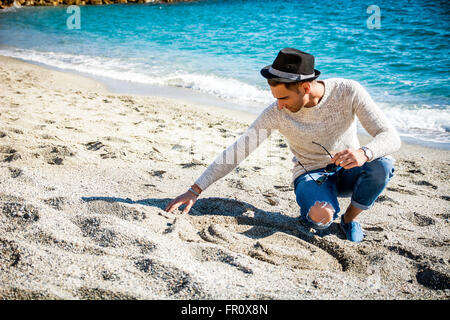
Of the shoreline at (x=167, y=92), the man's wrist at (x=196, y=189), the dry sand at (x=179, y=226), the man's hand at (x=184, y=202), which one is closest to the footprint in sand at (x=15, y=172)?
the dry sand at (x=179, y=226)

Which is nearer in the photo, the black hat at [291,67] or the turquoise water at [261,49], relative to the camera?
the black hat at [291,67]

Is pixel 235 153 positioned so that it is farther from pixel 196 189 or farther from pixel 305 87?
pixel 305 87

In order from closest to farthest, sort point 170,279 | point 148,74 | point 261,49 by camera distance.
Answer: point 170,279 < point 148,74 < point 261,49

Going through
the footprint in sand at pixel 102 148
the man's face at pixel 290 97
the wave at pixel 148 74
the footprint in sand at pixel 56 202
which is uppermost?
the man's face at pixel 290 97

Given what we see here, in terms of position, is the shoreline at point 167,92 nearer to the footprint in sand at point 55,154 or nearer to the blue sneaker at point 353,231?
the blue sneaker at point 353,231

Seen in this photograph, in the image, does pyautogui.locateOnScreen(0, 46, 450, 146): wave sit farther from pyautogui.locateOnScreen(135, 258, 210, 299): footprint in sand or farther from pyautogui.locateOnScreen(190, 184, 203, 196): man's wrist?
pyautogui.locateOnScreen(135, 258, 210, 299): footprint in sand

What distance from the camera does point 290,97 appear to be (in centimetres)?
226

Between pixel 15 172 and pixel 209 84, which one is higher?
pixel 209 84

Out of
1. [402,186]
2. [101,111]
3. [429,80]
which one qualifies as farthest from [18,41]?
[402,186]

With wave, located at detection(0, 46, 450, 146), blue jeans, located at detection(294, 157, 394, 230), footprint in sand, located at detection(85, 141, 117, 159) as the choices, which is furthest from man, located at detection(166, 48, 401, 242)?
wave, located at detection(0, 46, 450, 146)

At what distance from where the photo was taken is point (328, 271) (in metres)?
1.97

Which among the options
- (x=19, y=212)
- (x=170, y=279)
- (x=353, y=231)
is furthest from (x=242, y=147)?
(x=19, y=212)

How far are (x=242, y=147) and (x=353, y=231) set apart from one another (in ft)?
3.04

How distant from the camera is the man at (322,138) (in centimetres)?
219
